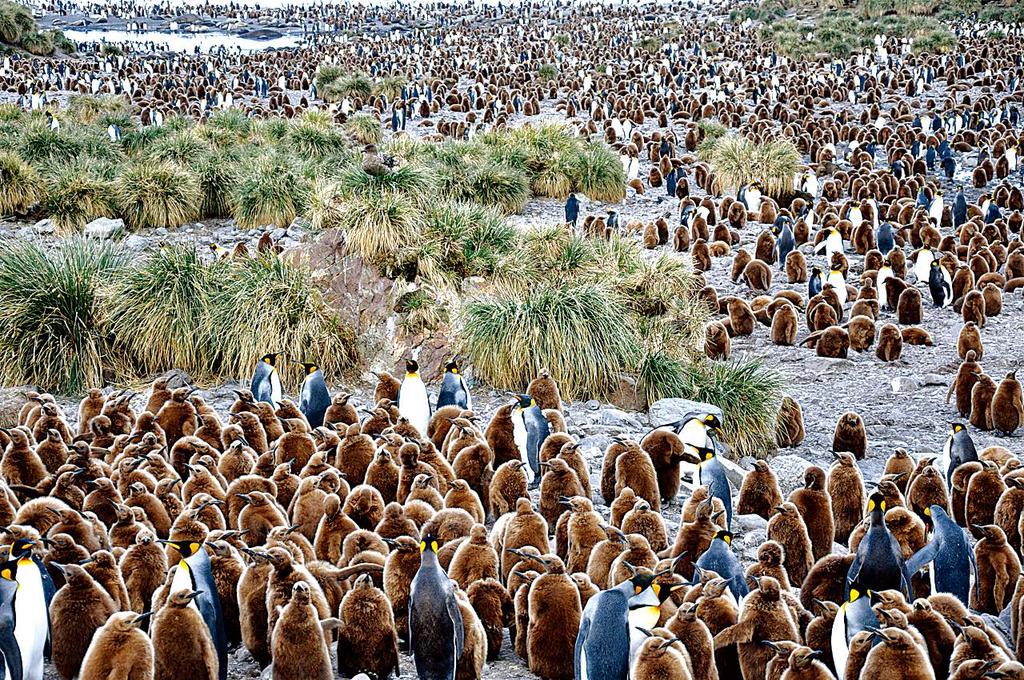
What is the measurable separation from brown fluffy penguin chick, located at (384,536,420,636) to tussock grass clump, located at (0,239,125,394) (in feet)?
17.4

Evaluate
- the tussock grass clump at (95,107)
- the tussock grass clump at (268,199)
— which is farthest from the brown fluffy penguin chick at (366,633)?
the tussock grass clump at (95,107)

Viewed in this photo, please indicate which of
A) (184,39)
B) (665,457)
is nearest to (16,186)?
(665,457)

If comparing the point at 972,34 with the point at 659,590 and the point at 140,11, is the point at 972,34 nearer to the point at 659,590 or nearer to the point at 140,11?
the point at 659,590

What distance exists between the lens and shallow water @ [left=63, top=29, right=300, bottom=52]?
5341cm

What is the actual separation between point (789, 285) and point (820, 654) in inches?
371

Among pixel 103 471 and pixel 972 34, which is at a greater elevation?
pixel 972 34

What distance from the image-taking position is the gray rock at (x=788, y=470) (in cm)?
739

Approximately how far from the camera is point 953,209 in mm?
15133

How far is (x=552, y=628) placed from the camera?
4324 mm

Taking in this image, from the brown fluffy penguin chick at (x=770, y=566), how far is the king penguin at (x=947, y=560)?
28.5 inches

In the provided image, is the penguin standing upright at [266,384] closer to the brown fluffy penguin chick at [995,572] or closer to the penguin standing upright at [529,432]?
the penguin standing upright at [529,432]

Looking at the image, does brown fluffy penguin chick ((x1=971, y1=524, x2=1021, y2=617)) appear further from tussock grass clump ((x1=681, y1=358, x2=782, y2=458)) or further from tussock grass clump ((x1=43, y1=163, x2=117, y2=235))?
tussock grass clump ((x1=43, y1=163, x2=117, y2=235))

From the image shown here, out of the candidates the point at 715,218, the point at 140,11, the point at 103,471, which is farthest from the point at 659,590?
the point at 140,11

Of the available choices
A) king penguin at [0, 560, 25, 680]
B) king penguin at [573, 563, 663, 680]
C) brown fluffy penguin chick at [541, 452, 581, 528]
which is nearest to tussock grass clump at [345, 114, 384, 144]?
brown fluffy penguin chick at [541, 452, 581, 528]
